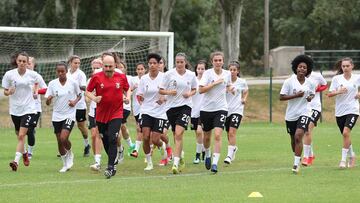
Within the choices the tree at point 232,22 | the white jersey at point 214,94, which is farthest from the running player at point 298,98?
the tree at point 232,22

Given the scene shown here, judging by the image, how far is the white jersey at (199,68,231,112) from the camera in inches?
661

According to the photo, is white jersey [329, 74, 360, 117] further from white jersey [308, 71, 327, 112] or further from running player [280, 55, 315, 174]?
running player [280, 55, 315, 174]

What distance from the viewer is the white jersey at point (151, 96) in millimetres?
17275

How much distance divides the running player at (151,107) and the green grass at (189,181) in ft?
2.03

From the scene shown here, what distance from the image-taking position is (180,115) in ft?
55.2

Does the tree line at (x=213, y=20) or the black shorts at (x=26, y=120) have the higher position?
the tree line at (x=213, y=20)

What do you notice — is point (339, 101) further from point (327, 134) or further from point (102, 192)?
point (327, 134)

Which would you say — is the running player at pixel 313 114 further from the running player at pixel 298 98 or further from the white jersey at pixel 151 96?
the white jersey at pixel 151 96

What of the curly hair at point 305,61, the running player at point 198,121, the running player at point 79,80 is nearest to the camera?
the curly hair at point 305,61

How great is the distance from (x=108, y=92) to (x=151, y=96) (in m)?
1.95

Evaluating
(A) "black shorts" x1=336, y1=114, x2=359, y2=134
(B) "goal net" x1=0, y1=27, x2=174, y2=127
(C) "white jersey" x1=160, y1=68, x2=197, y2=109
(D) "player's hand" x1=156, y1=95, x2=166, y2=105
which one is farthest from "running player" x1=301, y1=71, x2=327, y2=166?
(B) "goal net" x1=0, y1=27, x2=174, y2=127

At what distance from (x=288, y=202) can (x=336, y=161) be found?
22.2ft

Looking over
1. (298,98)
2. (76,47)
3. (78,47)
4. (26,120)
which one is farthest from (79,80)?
(76,47)

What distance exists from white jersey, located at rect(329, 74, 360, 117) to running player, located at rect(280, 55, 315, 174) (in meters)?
0.96
